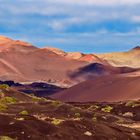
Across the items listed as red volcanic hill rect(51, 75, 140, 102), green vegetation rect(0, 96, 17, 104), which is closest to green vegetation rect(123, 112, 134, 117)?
green vegetation rect(0, 96, 17, 104)

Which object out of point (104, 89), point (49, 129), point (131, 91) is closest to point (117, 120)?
point (49, 129)

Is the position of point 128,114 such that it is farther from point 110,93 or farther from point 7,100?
point 110,93

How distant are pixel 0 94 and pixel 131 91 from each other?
102m

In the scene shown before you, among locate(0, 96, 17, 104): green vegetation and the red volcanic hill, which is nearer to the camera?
locate(0, 96, 17, 104): green vegetation

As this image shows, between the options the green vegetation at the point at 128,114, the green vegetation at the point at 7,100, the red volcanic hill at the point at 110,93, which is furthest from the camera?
the red volcanic hill at the point at 110,93

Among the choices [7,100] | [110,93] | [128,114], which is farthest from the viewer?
[110,93]

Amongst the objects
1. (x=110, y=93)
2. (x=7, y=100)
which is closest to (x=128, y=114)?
(x=7, y=100)

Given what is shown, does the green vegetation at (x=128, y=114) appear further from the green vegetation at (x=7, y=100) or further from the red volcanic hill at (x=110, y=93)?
the red volcanic hill at (x=110, y=93)

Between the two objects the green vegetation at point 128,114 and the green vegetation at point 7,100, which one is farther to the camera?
the green vegetation at point 128,114

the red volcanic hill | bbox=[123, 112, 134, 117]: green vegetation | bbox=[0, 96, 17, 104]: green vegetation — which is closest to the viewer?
bbox=[0, 96, 17, 104]: green vegetation

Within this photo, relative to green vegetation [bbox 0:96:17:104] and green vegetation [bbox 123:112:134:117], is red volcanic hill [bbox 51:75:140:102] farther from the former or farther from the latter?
green vegetation [bbox 0:96:17:104]

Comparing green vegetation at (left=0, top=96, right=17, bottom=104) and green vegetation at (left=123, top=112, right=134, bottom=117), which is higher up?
green vegetation at (left=0, top=96, right=17, bottom=104)

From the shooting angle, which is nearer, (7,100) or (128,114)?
(7,100)

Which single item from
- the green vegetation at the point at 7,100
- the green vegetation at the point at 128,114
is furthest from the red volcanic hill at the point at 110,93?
the green vegetation at the point at 7,100
